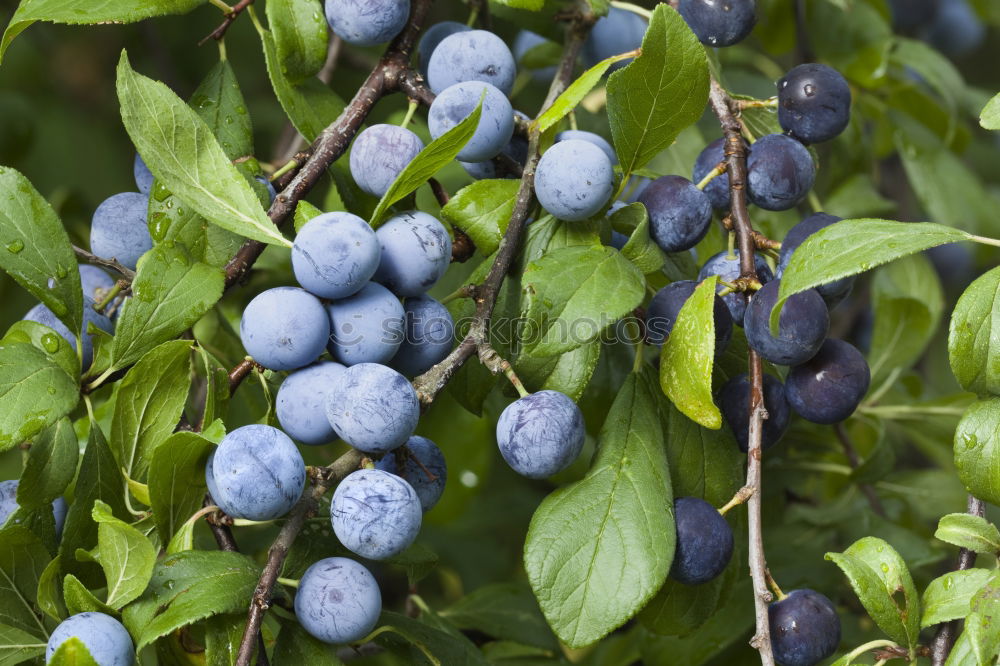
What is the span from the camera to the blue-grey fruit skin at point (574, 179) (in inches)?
31.3

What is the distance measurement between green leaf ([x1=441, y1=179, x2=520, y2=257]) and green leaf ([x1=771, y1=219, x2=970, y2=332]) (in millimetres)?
242

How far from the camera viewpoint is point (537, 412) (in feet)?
2.41

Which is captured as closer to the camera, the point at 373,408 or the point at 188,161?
the point at 373,408

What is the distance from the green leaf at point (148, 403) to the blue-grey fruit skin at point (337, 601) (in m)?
0.18

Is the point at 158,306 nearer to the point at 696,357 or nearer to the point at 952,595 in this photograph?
the point at 696,357

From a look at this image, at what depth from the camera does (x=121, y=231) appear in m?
0.89

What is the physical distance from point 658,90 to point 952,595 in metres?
0.44

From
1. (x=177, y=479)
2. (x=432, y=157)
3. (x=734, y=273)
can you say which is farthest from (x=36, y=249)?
(x=734, y=273)

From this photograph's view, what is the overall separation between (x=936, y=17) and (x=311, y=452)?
144 centimetres

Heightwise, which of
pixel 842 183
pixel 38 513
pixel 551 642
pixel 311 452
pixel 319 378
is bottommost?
pixel 551 642

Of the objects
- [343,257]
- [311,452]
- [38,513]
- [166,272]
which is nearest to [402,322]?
[343,257]

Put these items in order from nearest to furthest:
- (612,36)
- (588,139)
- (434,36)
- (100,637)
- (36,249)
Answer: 1. (100,637)
2. (36,249)
3. (588,139)
4. (434,36)
5. (612,36)

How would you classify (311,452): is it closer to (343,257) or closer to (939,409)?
(343,257)

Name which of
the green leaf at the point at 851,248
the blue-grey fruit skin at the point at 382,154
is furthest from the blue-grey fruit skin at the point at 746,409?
the blue-grey fruit skin at the point at 382,154
